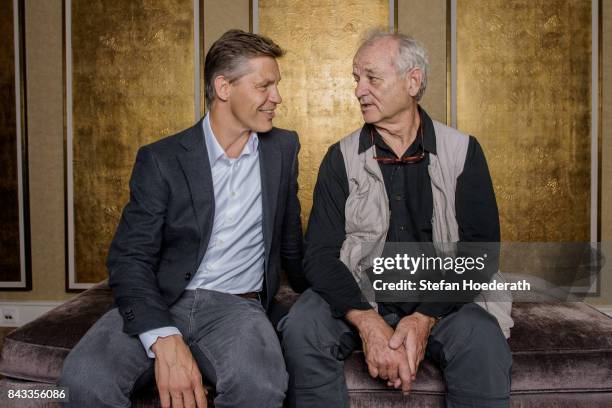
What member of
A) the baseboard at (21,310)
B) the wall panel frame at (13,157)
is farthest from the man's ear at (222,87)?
the baseboard at (21,310)

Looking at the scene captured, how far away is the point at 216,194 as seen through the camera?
6.70 feet

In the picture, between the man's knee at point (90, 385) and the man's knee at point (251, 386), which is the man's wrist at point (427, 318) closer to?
the man's knee at point (251, 386)

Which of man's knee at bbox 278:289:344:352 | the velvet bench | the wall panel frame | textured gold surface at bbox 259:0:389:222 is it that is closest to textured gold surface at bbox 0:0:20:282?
the wall panel frame

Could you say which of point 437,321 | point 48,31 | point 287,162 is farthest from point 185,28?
point 437,321

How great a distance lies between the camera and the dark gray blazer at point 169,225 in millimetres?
1829

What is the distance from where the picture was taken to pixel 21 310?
3.78 metres

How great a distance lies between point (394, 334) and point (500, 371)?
1.05 feet

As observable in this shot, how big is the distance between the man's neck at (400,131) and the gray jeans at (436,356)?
0.66 meters

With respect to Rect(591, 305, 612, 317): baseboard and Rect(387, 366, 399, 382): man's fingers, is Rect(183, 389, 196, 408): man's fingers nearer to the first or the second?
Rect(387, 366, 399, 382): man's fingers

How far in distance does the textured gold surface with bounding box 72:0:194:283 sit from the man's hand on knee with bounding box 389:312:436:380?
228 centimetres

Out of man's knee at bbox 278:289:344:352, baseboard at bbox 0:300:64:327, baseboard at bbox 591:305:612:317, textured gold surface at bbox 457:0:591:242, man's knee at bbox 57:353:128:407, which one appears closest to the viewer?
man's knee at bbox 57:353:128:407

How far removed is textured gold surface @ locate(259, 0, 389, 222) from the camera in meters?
3.57

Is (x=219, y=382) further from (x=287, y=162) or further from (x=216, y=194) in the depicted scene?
(x=287, y=162)

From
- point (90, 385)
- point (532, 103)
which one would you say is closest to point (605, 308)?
point (532, 103)
